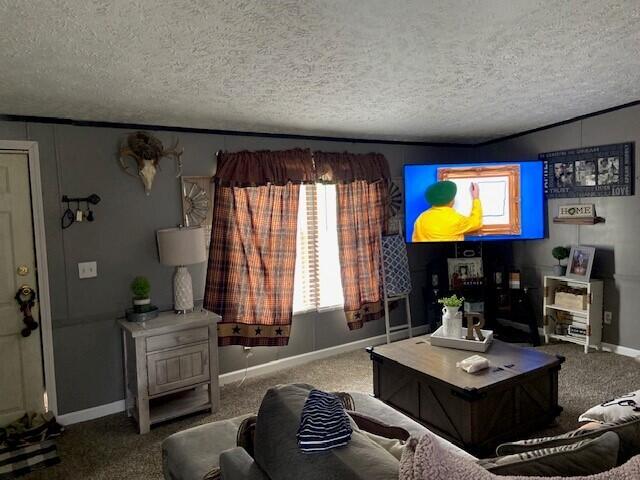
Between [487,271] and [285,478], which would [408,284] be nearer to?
[487,271]

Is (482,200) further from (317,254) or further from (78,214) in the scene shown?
(78,214)

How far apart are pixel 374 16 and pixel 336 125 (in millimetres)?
1956

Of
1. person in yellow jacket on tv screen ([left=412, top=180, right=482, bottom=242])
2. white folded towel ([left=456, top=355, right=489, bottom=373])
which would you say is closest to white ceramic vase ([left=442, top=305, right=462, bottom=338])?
white folded towel ([left=456, top=355, right=489, bottom=373])

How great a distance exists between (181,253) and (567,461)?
2.80 m

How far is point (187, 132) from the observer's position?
374cm

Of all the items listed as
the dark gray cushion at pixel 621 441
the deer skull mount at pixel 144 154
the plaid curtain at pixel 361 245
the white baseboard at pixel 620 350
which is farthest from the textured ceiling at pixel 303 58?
the white baseboard at pixel 620 350

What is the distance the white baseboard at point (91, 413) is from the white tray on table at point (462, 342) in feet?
8.08

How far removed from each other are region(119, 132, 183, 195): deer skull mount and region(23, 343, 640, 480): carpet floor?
1.78m

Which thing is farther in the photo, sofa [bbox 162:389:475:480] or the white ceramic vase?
the white ceramic vase

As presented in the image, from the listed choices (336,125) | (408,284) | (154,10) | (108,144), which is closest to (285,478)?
(154,10)

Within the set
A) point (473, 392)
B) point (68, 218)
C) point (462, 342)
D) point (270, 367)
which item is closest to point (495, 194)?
point (462, 342)

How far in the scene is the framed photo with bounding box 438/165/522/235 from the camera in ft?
15.6

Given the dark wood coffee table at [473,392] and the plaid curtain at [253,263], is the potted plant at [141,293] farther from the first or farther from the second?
the dark wood coffee table at [473,392]

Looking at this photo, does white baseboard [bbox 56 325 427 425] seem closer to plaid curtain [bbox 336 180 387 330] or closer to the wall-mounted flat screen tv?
plaid curtain [bbox 336 180 387 330]
